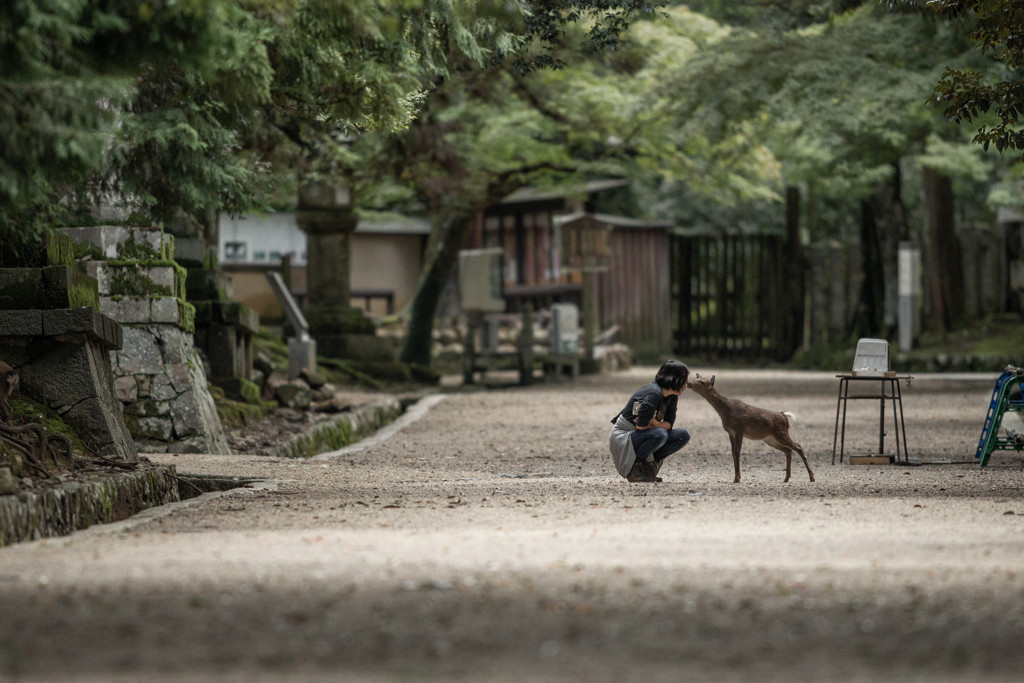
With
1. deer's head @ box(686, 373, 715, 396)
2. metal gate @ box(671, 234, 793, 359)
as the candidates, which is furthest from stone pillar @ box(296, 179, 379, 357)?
deer's head @ box(686, 373, 715, 396)

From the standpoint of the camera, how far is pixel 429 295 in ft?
82.4

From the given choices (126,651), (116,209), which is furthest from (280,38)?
(126,651)

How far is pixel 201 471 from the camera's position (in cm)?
962

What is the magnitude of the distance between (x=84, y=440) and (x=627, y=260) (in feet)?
76.6

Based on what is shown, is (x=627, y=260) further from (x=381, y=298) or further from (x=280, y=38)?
(x=280, y=38)

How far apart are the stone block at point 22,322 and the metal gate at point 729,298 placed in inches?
858

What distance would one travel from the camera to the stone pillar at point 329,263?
74.1 feet

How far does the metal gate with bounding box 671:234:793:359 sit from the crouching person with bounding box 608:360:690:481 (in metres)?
20.2

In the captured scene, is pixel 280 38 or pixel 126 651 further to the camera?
pixel 280 38

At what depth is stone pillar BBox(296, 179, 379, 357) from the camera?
74.1 feet

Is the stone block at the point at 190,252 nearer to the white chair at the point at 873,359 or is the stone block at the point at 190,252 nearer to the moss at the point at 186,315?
the moss at the point at 186,315

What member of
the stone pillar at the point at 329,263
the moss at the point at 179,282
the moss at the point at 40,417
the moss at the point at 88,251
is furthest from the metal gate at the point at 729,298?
the moss at the point at 40,417

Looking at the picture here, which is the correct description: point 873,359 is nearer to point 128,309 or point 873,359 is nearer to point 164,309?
point 164,309

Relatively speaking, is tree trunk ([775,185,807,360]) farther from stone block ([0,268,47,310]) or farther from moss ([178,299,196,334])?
stone block ([0,268,47,310])
